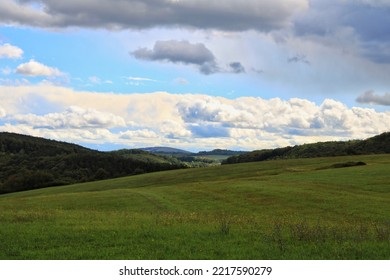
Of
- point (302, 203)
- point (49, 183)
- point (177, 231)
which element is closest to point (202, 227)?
point (177, 231)

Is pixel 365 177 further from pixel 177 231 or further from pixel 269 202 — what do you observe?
pixel 177 231

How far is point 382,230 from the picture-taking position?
23.0 meters

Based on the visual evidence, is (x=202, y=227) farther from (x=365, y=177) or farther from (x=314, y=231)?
(x=365, y=177)

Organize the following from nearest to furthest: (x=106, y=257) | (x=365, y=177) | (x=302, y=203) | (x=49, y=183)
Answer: (x=106, y=257)
(x=302, y=203)
(x=365, y=177)
(x=49, y=183)

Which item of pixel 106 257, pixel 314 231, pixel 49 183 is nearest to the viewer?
pixel 106 257

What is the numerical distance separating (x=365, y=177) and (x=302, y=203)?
29.7 meters

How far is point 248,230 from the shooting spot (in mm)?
25281

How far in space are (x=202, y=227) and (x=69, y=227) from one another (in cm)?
796

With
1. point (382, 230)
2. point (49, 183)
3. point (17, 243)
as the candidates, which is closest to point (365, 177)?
A: point (382, 230)

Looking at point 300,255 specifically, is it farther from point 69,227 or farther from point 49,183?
point 49,183

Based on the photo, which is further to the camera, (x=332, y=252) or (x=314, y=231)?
(x=314, y=231)
